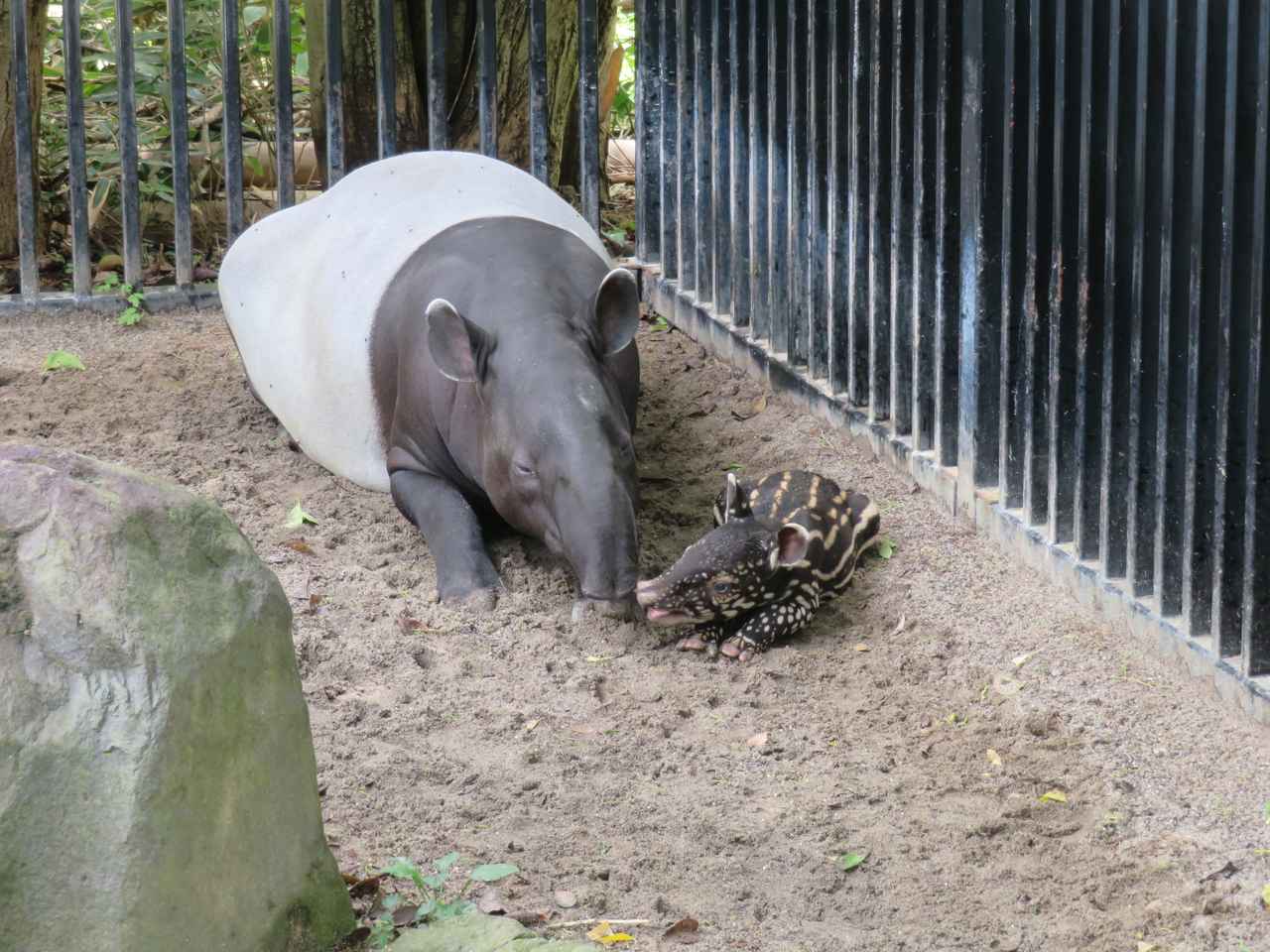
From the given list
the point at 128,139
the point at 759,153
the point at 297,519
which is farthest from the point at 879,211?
the point at 128,139

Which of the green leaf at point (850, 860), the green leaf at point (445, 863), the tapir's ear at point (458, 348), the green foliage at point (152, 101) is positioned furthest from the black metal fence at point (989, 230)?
the green leaf at point (445, 863)

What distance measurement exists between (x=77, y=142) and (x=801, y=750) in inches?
195

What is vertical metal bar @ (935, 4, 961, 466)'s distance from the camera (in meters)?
5.60

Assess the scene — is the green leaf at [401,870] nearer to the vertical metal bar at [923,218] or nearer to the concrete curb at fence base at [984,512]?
the concrete curb at fence base at [984,512]

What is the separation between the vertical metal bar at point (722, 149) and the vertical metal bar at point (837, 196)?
3.44 ft

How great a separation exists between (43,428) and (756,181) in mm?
2896

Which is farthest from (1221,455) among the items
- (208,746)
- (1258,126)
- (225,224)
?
(225,224)

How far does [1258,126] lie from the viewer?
4156 mm

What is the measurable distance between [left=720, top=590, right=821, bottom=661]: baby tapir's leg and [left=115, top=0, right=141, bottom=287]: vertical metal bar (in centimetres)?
416

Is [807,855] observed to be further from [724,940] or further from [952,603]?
[952,603]

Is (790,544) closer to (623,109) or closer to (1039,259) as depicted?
(1039,259)

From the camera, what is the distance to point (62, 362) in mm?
7586

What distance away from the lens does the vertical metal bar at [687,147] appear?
7816 millimetres

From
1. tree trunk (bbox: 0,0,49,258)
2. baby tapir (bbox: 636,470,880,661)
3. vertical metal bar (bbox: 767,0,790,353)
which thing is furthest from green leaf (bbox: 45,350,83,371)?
baby tapir (bbox: 636,470,880,661)
